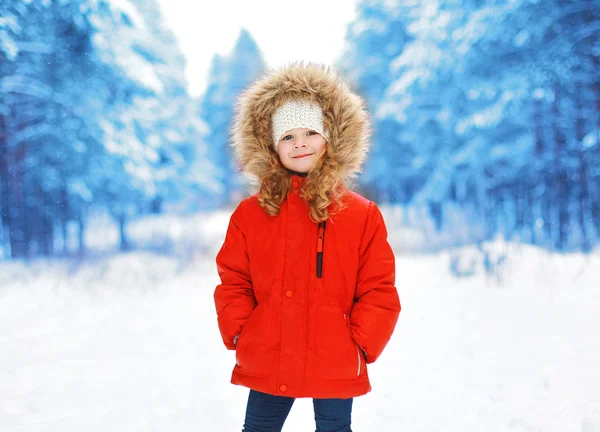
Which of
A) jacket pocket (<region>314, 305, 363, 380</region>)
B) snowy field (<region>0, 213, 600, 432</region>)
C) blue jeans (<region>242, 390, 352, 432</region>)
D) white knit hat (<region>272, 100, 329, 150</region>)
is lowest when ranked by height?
snowy field (<region>0, 213, 600, 432</region>)

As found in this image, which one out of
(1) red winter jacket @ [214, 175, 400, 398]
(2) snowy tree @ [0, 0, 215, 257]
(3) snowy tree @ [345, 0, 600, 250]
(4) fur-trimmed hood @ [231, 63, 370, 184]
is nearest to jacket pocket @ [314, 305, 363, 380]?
(1) red winter jacket @ [214, 175, 400, 398]

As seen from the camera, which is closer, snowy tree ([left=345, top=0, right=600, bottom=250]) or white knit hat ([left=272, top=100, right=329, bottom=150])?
white knit hat ([left=272, top=100, right=329, bottom=150])

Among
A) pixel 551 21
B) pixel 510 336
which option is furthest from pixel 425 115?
pixel 510 336

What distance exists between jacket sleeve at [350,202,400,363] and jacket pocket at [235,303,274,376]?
10.5 inches

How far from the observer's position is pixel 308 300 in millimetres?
1539

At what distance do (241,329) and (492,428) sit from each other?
1535 millimetres

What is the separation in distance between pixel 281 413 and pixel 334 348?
0.30 meters

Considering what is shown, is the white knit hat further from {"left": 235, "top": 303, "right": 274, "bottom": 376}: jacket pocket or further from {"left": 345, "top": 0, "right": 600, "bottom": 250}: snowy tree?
{"left": 345, "top": 0, "right": 600, "bottom": 250}: snowy tree

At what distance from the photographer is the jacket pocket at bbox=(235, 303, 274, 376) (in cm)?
152

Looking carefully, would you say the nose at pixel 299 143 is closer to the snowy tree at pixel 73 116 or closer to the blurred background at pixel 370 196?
the blurred background at pixel 370 196

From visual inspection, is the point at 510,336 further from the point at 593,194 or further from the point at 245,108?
the point at 245,108

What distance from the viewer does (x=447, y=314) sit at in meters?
4.09

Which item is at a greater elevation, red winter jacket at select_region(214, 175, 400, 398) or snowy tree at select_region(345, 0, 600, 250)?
snowy tree at select_region(345, 0, 600, 250)

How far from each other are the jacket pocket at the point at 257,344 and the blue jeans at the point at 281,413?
123mm
